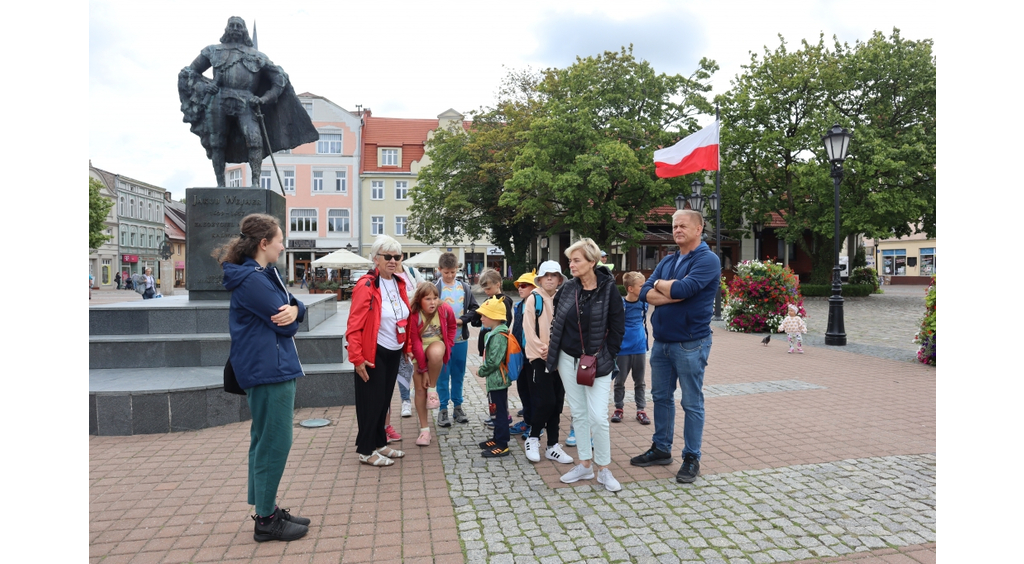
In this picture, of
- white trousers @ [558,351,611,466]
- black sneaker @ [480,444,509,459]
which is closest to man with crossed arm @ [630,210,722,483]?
white trousers @ [558,351,611,466]

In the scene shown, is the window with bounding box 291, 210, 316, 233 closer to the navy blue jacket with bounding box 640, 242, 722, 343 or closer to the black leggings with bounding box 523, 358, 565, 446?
the black leggings with bounding box 523, 358, 565, 446

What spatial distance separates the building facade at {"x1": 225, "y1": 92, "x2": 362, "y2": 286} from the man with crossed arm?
4871cm

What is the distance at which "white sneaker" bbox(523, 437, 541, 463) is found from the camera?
5023 mm

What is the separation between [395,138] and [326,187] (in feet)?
24.7

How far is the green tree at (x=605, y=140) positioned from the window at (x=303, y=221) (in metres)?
28.3

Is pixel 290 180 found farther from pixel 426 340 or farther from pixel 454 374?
pixel 426 340

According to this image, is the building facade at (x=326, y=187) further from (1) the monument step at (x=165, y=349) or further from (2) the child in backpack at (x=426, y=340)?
(2) the child in backpack at (x=426, y=340)

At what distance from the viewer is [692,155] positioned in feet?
53.0

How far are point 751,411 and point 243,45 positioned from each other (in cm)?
862

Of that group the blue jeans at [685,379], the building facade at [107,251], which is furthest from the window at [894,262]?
the building facade at [107,251]

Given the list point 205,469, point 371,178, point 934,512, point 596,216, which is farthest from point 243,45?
point 371,178

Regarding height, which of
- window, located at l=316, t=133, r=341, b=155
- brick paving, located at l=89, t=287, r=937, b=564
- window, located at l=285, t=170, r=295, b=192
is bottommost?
brick paving, located at l=89, t=287, r=937, b=564

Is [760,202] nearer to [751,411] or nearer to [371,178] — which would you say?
[751,411]

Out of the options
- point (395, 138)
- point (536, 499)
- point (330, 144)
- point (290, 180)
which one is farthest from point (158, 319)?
point (395, 138)
